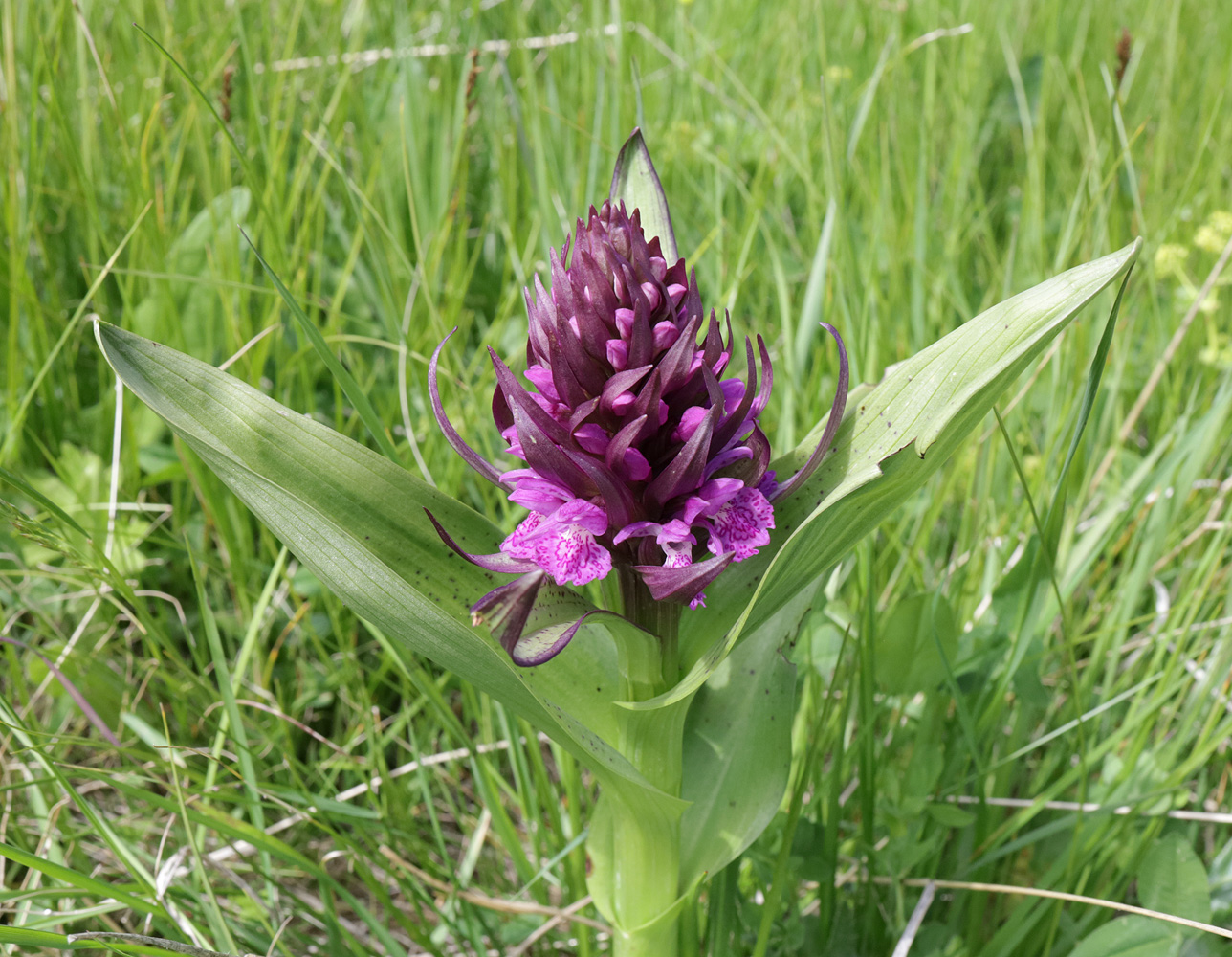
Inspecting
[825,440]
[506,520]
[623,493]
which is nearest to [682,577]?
[623,493]

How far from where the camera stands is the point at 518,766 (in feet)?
4.94

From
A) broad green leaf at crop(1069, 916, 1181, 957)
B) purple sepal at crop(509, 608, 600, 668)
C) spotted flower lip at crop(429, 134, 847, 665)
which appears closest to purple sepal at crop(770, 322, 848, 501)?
spotted flower lip at crop(429, 134, 847, 665)

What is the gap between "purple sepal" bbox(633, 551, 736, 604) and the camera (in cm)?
98

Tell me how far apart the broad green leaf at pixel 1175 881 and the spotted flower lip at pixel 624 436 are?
0.85 m

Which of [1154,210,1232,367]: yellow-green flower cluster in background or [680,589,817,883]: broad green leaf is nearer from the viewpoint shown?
[680,589,817,883]: broad green leaf

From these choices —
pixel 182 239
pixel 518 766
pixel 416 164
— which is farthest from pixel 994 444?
pixel 182 239

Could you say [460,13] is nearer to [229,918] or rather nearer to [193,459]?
[193,459]

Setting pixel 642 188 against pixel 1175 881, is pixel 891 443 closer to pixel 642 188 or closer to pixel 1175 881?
pixel 642 188

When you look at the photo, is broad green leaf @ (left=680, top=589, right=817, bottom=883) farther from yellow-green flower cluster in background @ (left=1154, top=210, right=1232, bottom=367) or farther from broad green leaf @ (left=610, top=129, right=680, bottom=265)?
yellow-green flower cluster in background @ (left=1154, top=210, right=1232, bottom=367)

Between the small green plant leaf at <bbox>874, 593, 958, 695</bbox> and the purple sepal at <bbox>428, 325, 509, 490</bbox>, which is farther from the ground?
the purple sepal at <bbox>428, 325, 509, 490</bbox>

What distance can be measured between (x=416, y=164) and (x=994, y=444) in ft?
5.49

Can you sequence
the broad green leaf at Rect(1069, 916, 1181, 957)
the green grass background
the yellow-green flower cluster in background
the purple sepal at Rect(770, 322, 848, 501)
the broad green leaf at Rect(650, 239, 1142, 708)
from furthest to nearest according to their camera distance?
the yellow-green flower cluster in background, the green grass background, the broad green leaf at Rect(1069, 916, 1181, 957), the purple sepal at Rect(770, 322, 848, 501), the broad green leaf at Rect(650, 239, 1142, 708)

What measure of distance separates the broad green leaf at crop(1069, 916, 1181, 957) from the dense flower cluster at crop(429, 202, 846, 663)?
80 cm

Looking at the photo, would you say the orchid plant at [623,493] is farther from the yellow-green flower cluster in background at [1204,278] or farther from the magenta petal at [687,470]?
the yellow-green flower cluster in background at [1204,278]
